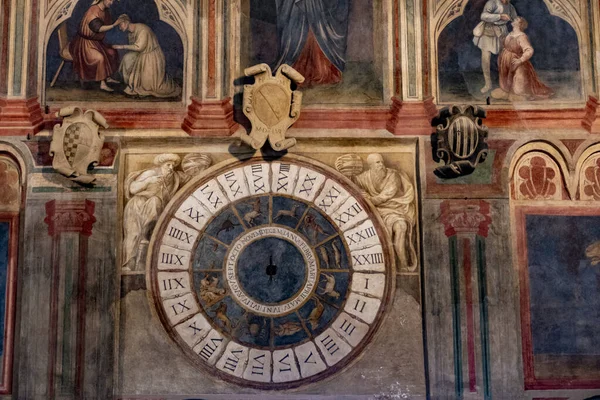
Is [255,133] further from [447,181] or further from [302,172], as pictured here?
[447,181]

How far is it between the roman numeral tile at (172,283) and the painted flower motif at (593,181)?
13.9 ft

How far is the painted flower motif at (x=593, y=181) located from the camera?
12.9 meters

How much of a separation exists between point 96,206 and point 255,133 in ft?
5.86

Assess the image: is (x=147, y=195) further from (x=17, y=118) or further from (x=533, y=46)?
(x=533, y=46)

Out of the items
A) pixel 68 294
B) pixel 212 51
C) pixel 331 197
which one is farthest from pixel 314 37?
pixel 68 294

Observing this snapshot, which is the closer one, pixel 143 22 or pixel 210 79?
pixel 210 79

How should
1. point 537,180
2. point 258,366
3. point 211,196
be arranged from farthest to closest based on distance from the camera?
point 537,180, point 211,196, point 258,366

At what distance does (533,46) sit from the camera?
524 inches

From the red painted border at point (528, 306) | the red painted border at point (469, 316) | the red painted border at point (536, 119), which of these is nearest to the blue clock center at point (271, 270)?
the red painted border at point (469, 316)

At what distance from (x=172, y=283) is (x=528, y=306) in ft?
11.8

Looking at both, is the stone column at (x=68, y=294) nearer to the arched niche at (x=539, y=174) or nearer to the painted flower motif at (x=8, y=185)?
the painted flower motif at (x=8, y=185)

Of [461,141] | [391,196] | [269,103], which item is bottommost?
[391,196]

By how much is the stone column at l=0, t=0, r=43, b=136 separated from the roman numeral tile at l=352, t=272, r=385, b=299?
3.66 metres

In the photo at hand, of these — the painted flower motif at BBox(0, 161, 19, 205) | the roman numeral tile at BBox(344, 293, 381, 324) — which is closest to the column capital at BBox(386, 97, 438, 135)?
the roman numeral tile at BBox(344, 293, 381, 324)
